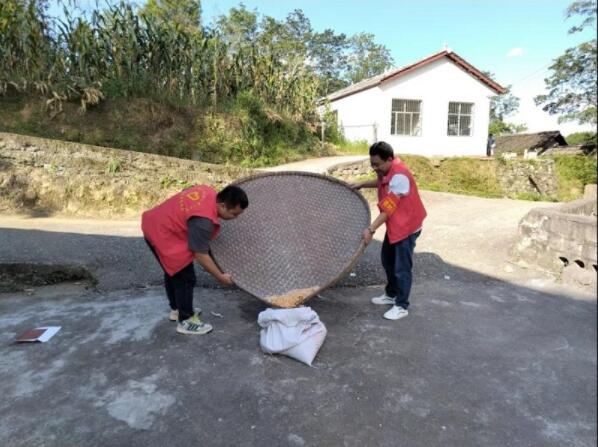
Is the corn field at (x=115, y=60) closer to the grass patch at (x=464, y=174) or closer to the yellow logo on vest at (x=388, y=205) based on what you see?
the grass patch at (x=464, y=174)

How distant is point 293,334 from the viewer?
2.74 metres

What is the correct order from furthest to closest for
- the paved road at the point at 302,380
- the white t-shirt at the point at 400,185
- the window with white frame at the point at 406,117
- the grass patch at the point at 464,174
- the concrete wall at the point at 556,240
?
the window with white frame at the point at 406,117
the grass patch at the point at 464,174
the concrete wall at the point at 556,240
the white t-shirt at the point at 400,185
the paved road at the point at 302,380

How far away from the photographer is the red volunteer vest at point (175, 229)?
2828 mm

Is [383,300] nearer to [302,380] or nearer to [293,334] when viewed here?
[293,334]

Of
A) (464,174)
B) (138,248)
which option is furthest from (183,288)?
(464,174)

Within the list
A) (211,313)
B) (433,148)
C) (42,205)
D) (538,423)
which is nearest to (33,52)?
(42,205)

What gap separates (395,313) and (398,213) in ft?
2.70

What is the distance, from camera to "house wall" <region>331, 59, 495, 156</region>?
1535 centimetres

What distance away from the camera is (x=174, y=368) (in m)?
2.64

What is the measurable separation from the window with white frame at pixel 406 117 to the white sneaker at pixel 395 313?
13.2 meters

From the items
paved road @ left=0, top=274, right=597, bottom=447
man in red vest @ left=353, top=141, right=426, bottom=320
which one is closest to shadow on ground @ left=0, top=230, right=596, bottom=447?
paved road @ left=0, top=274, right=597, bottom=447

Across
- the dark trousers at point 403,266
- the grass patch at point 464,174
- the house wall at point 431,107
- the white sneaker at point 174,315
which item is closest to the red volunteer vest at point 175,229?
the white sneaker at point 174,315

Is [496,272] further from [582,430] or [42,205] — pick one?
[42,205]

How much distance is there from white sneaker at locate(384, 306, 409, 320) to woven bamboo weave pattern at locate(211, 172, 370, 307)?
603 mm
